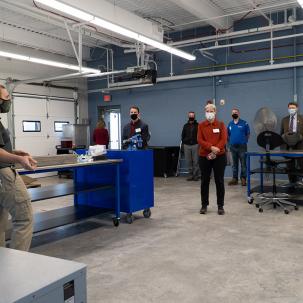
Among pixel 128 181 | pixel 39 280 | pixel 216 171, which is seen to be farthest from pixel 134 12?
pixel 39 280

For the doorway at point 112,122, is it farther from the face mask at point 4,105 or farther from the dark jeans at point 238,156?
the face mask at point 4,105

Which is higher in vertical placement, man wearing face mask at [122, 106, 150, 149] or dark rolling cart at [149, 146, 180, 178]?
man wearing face mask at [122, 106, 150, 149]

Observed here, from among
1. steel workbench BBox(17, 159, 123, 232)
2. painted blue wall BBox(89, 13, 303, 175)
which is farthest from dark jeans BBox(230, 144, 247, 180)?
steel workbench BBox(17, 159, 123, 232)

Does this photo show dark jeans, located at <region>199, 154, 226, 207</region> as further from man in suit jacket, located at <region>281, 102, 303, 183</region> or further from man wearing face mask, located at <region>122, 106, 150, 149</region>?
man in suit jacket, located at <region>281, 102, 303, 183</region>

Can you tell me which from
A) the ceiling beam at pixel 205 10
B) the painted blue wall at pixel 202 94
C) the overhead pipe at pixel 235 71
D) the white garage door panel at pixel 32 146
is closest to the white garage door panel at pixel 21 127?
the white garage door panel at pixel 32 146

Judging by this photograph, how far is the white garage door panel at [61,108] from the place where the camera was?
9.67m

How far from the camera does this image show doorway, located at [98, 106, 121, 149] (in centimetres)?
1051

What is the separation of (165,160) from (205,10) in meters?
3.54

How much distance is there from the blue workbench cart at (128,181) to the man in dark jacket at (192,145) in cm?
363

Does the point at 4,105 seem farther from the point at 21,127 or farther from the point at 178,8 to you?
the point at 21,127

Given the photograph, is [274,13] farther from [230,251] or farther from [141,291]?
[141,291]

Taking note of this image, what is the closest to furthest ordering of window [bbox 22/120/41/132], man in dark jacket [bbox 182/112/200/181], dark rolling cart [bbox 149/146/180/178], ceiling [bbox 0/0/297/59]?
1. ceiling [bbox 0/0/297/59]
2. man in dark jacket [bbox 182/112/200/181]
3. dark rolling cart [bbox 149/146/180/178]
4. window [bbox 22/120/41/132]

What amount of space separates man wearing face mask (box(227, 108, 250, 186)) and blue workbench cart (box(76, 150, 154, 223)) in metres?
3.26

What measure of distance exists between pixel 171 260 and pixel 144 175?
153cm
